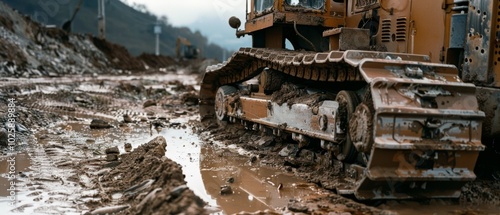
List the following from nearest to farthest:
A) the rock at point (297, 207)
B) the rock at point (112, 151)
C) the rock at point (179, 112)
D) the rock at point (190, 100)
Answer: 1. the rock at point (297, 207)
2. the rock at point (112, 151)
3. the rock at point (179, 112)
4. the rock at point (190, 100)

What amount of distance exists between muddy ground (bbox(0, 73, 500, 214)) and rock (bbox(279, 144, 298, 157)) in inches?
0.6

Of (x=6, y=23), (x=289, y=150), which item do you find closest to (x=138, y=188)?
(x=289, y=150)

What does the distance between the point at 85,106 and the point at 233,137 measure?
17.5 ft

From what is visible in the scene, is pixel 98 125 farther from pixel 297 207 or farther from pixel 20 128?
pixel 297 207

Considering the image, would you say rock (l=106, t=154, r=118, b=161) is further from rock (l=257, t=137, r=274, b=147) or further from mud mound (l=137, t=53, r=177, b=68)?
mud mound (l=137, t=53, r=177, b=68)

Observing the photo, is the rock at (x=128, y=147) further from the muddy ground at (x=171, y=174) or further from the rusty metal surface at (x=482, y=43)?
the rusty metal surface at (x=482, y=43)

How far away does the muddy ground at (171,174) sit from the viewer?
4.16 metres

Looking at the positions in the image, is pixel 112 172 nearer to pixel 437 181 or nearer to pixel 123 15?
pixel 437 181

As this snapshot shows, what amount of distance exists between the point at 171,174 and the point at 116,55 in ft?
102

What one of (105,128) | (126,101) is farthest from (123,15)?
(105,128)

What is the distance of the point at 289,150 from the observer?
21.7 ft

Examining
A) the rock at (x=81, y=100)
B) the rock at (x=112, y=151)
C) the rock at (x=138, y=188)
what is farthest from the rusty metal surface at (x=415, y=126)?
the rock at (x=81, y=100)

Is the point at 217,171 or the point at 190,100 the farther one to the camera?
the point at 190,100

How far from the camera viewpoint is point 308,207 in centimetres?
421
